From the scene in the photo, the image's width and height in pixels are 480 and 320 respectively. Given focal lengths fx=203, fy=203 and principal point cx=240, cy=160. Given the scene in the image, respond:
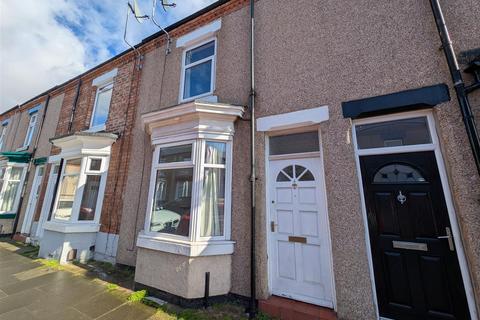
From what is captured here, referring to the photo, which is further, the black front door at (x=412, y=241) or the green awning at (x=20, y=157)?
the green awning at (x=20, y=157)

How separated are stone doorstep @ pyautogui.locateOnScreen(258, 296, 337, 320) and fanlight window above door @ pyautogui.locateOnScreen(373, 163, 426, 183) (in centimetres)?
224

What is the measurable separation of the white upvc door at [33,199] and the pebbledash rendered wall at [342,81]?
693cm

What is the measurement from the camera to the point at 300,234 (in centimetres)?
371

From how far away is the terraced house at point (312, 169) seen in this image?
2.87 m

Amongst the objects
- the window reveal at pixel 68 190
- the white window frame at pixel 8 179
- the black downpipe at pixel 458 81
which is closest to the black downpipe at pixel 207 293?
the black downpipe at pixel 458 81

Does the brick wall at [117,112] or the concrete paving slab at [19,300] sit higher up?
the brick wall at [117,112]

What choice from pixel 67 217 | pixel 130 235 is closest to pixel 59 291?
pixel 130 235

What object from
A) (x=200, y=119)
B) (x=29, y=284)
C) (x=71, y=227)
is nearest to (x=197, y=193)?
(x=200, y=119)

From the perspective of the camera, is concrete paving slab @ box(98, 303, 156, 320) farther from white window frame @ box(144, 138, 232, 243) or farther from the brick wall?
the brick wall

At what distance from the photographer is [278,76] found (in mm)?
4348

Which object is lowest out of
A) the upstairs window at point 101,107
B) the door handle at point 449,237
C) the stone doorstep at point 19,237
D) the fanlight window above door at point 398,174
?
the stone doorstep at point 19,237

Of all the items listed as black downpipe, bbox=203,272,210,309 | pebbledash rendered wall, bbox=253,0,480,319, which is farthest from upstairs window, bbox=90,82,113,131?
black downpipe, bbox=203,272,210,309

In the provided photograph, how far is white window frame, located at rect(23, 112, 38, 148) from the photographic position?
1062 cm

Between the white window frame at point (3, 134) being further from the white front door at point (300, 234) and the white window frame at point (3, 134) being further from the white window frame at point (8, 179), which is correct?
the white front door at point (300, 234)
